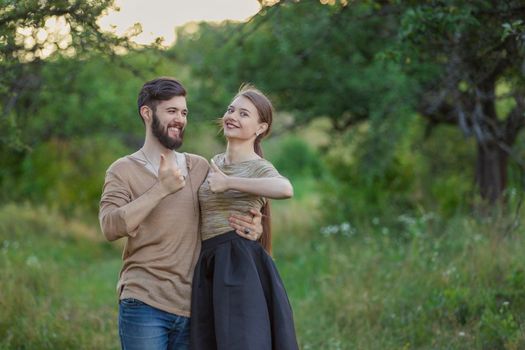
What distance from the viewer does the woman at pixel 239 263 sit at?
3.67 metres

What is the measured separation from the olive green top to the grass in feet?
8.09

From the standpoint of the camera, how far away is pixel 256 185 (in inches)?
143

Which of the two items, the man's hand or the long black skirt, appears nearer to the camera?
the long black skirt

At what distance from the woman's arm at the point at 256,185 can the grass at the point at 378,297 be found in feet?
8.24

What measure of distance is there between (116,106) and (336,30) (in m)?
4.15

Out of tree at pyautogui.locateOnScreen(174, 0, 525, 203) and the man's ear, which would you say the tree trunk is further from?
the man's ear

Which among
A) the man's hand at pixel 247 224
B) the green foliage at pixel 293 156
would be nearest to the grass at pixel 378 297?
the man's hand at pixel 247 224

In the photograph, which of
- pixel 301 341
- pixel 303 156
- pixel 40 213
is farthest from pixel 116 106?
pixel 303 156

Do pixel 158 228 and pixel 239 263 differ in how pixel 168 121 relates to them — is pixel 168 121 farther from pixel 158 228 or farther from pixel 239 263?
pixel 239 263

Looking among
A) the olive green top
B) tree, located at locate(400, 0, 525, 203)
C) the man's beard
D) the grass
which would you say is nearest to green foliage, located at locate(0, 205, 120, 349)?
the grass

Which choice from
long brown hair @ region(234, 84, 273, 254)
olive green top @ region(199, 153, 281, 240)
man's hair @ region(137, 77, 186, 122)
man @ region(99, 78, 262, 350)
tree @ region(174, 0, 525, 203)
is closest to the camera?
man @ region(99, 78, 262, 350)

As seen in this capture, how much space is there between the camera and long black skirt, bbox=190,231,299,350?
3674 mm

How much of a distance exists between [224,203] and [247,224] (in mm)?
152

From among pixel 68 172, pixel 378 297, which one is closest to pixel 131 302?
pixel 378 297
